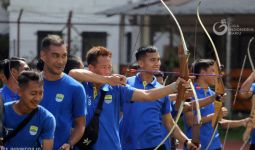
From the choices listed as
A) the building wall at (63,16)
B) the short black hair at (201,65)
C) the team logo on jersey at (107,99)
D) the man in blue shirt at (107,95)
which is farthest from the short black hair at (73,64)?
the building wall at (63,16)

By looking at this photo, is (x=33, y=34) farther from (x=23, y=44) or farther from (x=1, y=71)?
(x=1, y=71)

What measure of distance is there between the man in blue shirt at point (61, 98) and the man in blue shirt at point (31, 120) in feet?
1.20

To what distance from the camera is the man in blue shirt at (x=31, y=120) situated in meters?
5.57

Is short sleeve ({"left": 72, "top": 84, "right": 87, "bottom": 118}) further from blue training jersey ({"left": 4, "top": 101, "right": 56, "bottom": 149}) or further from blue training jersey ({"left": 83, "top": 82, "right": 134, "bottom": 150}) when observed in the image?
blue training jersey ({"left": 4, "top": 101, "right": 56, "bottom": 149})

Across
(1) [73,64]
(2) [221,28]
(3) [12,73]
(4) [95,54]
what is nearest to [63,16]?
(2) [221,28]

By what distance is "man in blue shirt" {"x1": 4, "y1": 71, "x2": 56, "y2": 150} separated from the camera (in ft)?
18.3

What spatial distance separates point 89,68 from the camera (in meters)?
6.52

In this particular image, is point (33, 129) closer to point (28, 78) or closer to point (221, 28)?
point (28, 78)

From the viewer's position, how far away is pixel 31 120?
557 cm

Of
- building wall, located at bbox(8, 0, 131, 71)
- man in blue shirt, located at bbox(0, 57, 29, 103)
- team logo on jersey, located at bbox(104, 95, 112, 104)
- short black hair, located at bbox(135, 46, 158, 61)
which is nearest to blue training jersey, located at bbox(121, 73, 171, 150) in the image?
short black hair, located at bbox(135, 46, 158, 61)

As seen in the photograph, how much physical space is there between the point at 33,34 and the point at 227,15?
9.62 metres

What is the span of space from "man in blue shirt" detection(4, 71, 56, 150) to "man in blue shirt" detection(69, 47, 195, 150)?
725 mm

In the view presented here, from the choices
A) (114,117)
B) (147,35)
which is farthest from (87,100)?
(147,35)

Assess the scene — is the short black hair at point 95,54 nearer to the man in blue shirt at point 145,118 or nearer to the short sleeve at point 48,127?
the man in blue shirt at point 145,118
